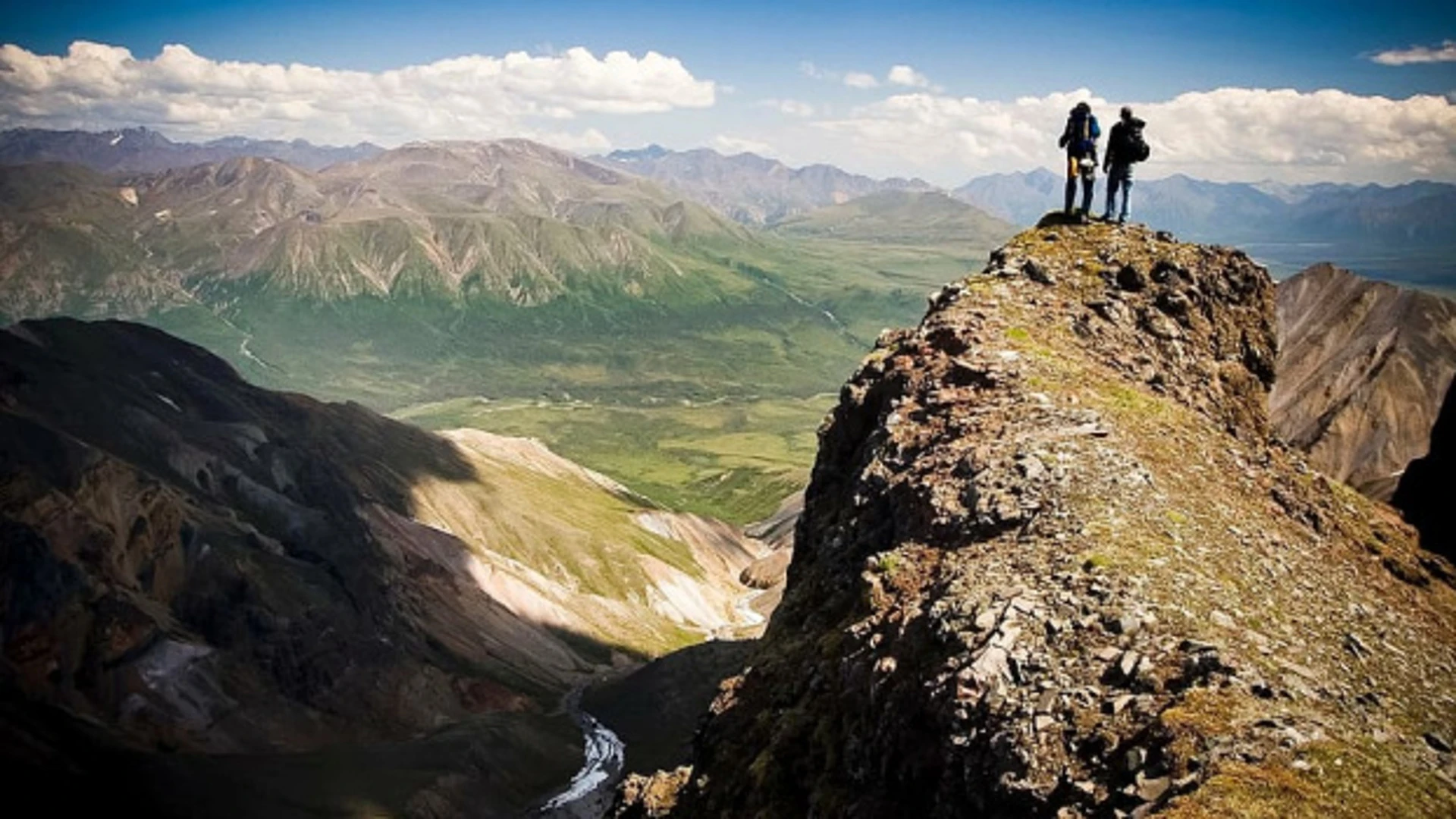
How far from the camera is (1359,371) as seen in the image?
167 metres

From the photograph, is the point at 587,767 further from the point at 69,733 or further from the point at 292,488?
the point at 292,488

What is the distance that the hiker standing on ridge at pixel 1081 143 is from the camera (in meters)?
49.2

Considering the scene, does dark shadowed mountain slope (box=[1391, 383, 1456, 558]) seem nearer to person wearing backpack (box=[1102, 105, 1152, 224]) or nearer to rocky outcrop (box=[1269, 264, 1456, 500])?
person wearing backpack (box=[1102, 105, 1152, 224])

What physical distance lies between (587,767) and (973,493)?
110 meters

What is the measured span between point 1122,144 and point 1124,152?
40cm

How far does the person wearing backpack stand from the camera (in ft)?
158

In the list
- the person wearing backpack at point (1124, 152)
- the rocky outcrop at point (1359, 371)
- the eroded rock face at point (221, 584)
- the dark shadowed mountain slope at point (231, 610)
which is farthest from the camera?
the rocky outcrop at point (1359, 371)

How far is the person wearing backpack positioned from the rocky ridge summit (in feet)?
9.72

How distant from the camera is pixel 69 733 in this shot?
91750 mm

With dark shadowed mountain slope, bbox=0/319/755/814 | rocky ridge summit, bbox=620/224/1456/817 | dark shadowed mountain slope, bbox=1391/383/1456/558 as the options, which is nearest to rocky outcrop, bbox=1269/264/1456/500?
dark shadowed mountain slope, bbox=1391/383/1456/558

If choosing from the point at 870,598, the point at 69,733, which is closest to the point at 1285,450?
the point at 870,598

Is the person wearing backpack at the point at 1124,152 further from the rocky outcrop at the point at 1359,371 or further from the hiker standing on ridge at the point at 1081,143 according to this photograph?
the rocky outcrop at the point at 1359,371

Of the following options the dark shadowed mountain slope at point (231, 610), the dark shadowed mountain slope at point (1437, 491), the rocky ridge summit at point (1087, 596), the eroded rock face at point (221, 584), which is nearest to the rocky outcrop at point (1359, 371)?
the dark shadowed mountain slope at point (1437, 491)

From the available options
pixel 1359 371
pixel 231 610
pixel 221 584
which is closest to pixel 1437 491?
pixel 1359 371
